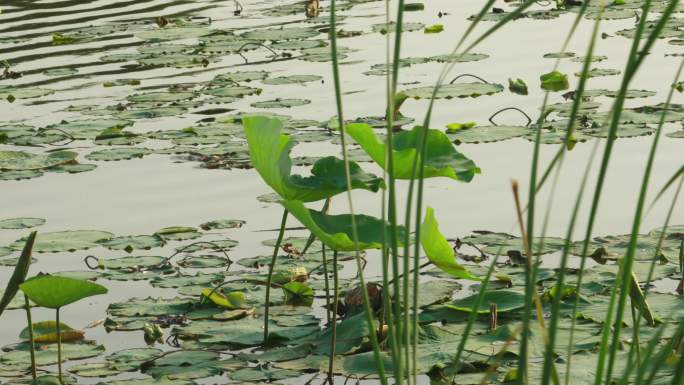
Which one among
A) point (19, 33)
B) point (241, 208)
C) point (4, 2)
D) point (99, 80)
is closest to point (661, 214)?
point (241, 208)

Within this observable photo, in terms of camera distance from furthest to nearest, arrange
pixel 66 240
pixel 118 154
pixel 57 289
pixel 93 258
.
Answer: pixel 118 154 → pixel 66 240 → pixel 93 258 → pixel 57 289

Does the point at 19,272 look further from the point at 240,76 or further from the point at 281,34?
the point at 281,34

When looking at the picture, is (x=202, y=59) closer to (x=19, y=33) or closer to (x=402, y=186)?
(x=19, y=33)

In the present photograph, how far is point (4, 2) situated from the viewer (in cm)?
1033

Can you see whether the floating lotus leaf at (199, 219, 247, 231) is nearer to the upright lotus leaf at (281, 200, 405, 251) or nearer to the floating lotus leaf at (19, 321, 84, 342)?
the floating lotus leaf at (19, 321, 84, 342)

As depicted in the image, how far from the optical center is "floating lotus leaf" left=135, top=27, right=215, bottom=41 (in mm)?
8211

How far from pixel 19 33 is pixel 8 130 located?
122 inches

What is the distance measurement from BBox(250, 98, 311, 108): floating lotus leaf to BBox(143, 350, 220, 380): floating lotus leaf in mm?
2976

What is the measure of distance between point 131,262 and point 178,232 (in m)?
0.34

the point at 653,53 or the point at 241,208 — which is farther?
the point at 653,53

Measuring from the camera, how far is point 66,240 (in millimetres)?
4039

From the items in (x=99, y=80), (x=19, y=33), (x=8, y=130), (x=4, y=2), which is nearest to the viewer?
(x=8, y=130)

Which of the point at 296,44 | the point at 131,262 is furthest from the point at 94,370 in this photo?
the point at 296,44

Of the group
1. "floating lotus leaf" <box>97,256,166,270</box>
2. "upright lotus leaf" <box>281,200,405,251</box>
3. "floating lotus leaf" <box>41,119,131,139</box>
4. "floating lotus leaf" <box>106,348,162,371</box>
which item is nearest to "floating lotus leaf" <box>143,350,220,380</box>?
"floating lotus leaf" <box>106,348,162,371</box>
